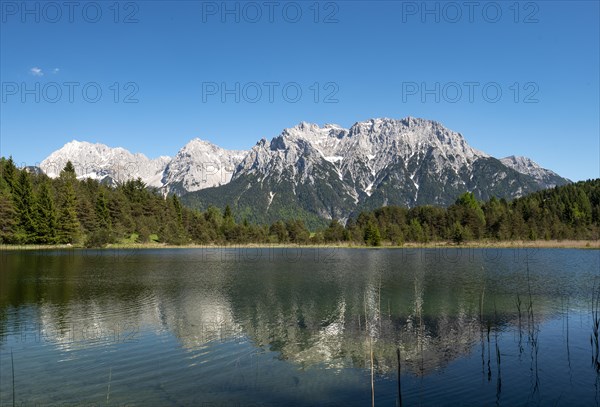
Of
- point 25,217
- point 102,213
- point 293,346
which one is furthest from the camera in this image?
point 102,213

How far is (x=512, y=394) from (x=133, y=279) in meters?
58.9

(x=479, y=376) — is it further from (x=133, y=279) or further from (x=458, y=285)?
(x=133, y=279)

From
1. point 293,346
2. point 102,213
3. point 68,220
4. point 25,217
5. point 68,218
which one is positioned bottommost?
point 293,346

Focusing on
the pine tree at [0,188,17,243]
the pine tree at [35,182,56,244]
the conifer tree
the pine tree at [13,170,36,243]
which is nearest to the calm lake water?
the pine tree at [0,188,17,243]

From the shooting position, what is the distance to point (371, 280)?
65.8 metres

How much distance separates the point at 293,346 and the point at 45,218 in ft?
514

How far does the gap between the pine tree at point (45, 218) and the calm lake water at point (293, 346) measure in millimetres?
114348

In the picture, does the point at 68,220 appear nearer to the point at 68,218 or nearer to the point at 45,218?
the point at 68,218

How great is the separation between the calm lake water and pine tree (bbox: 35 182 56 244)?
375 ft

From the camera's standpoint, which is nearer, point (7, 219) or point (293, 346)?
point (293, 346)

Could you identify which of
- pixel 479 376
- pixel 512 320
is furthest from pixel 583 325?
pixel 479 376

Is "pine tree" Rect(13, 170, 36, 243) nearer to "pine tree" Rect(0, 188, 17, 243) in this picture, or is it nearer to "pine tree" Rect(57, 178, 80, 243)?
"pine tree" Rect(0, 188, 17, 243)

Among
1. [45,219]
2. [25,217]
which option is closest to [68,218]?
[45,219]

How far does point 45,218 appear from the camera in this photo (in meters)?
154
